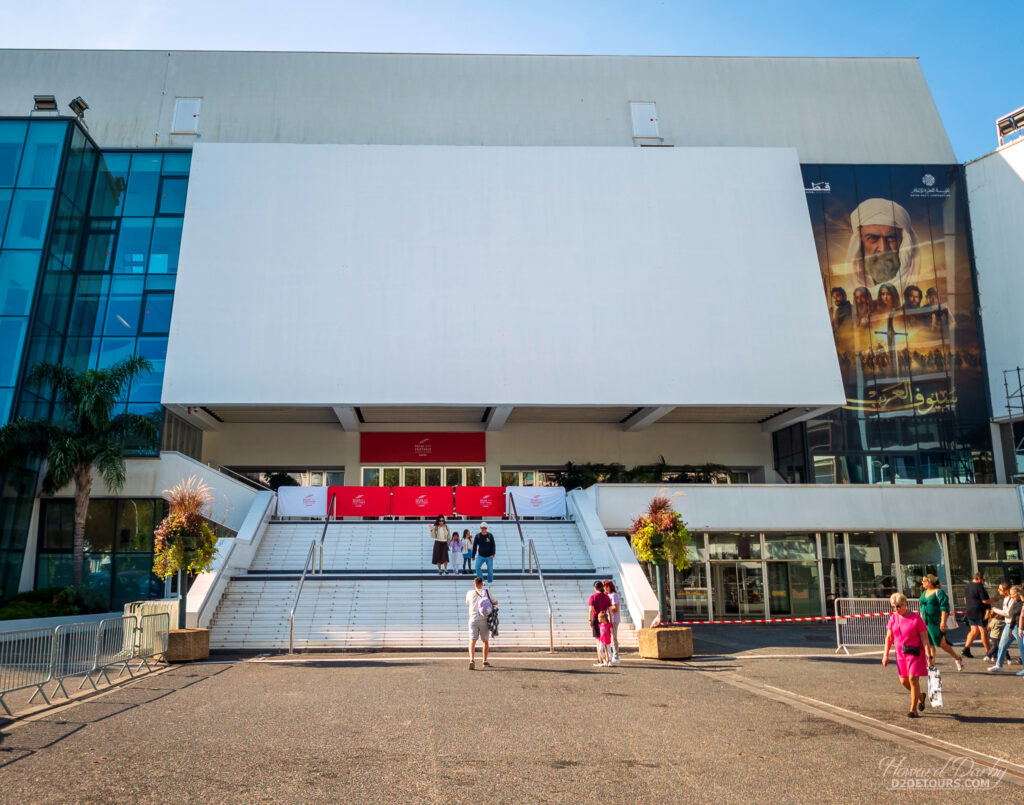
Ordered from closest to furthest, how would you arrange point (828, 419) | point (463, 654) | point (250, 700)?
point (250, 700) → point (463, 654) → point (828, 419)

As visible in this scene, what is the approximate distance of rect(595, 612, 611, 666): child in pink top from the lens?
544 inches

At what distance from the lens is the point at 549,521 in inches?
997

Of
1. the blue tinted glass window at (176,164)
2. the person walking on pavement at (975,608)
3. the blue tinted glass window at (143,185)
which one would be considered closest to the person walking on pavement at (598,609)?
the person walking on pavement at (975,608)

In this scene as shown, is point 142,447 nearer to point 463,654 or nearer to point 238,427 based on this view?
point 238,427

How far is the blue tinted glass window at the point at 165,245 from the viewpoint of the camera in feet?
94.1

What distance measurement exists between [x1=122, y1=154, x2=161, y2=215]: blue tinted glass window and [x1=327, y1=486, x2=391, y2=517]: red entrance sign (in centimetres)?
1301

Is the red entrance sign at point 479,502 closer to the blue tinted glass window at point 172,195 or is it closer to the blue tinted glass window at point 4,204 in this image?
the blue tinted glass window at point 172,195

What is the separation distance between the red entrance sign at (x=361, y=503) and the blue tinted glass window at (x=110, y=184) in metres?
13.5

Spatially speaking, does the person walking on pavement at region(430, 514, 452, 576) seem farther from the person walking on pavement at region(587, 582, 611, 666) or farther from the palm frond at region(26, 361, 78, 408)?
the palm frond at region(26, 361, 78, 408)

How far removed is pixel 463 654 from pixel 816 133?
27.5 meters

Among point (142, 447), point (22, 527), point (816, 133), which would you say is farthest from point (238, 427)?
point (816, 133)

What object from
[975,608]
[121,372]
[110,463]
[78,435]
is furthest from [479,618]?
[121,372]

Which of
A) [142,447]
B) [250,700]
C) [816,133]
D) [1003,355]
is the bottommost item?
[250,700]

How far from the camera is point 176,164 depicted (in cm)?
3031
